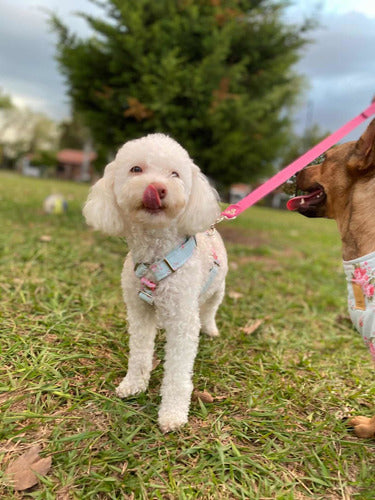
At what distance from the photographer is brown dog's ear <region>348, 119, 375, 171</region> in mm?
1743

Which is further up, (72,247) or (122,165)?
(122,165)

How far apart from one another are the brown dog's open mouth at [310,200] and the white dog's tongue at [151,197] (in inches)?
37.9

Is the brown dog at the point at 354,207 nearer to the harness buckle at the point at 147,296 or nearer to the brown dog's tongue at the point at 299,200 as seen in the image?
the brown dog's tongue at the point at 299,200

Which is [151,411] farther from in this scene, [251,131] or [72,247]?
[251,131]

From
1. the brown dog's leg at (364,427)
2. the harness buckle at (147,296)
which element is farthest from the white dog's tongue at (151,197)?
the brown dog's leg at (364,427)

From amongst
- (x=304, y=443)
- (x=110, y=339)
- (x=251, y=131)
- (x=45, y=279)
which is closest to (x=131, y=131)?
(x=251, y=131)

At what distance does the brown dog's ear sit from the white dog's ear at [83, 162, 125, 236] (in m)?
1.26

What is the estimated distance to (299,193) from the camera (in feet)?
7.03

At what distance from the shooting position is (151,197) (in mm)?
1480

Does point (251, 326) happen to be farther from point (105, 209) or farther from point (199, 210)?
point (105, 209)

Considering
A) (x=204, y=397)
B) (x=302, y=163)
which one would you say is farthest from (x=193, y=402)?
(x=302, y=163)

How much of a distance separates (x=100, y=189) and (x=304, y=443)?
5.31 feet

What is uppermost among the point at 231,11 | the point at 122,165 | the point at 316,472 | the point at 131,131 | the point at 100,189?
the point at 231,11

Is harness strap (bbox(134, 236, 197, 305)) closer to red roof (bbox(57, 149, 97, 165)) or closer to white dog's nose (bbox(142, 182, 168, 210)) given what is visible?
white dog's nose (bbox(142, 182, 168, 210))
